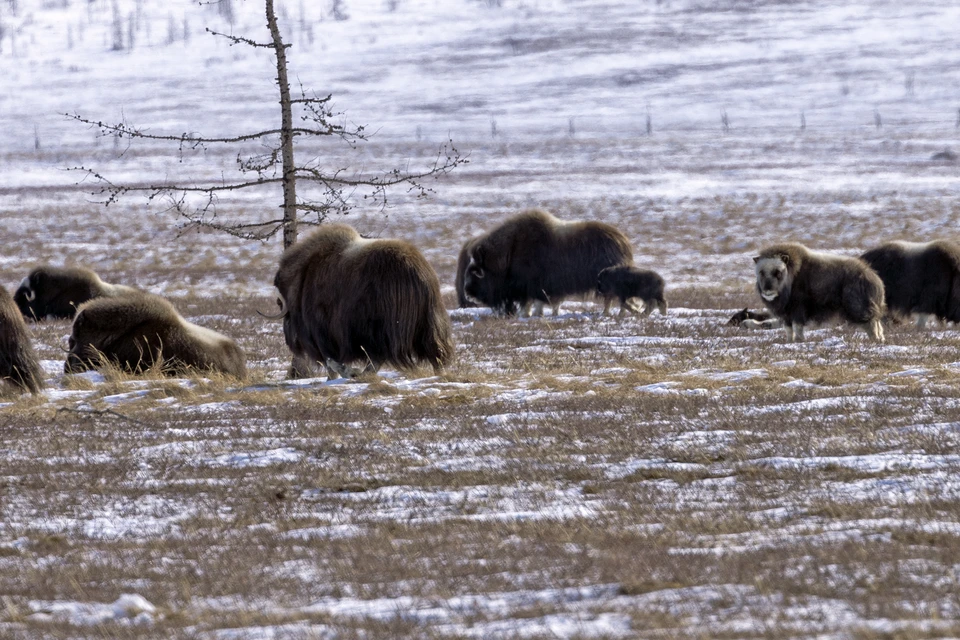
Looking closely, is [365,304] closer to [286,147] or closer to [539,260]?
[286,147]

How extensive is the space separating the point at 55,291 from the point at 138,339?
9218mm

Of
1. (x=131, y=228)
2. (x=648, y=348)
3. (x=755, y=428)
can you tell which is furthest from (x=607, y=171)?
(x=755, y=428)

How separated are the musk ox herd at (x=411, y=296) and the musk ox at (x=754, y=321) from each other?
2 centimetres

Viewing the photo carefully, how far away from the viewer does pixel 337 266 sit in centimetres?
1053

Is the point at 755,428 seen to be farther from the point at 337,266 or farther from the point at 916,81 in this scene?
the point at 916,81

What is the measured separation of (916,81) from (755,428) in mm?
104204

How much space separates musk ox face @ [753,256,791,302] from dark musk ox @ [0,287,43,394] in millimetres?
7845

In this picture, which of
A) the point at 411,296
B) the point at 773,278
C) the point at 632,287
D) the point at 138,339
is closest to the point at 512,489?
the point at 411,296

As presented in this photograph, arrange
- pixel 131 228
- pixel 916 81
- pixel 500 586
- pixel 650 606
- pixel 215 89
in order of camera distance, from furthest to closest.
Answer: pixel 215 89
pixel 916 81
pixel 131 228
pixel 500 586
pixel 650 606

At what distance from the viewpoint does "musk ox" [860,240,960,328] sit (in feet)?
50.8

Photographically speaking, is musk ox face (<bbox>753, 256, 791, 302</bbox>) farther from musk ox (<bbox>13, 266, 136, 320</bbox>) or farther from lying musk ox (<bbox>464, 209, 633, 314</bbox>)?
musk ox (<bbox>13, 266, 136, 320</bbox>)

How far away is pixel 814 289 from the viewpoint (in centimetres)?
1387

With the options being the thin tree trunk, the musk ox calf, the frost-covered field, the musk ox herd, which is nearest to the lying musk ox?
the musk ox herd

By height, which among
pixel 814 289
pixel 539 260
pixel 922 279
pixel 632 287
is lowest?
pixel 632 287
